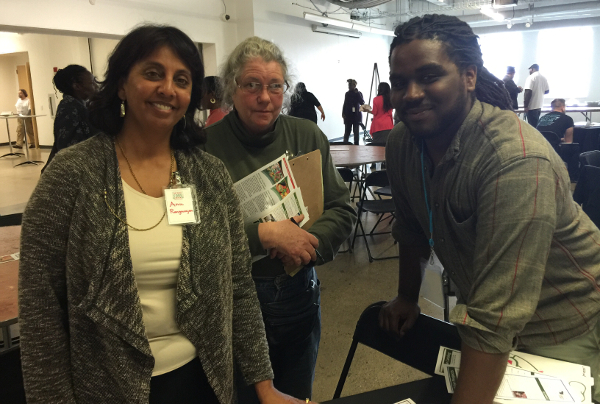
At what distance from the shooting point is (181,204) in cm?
108

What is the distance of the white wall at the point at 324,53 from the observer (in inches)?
398

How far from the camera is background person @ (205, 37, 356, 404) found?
1389 mm

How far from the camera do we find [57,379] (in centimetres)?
97

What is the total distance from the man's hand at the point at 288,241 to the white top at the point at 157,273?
34 cm

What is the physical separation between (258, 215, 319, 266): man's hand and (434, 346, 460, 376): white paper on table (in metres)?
0.48

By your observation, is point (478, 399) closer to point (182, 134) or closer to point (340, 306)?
point (182, 134)

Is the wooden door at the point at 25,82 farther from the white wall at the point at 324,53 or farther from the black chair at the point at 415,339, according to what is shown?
the black chair at the point at 415,339

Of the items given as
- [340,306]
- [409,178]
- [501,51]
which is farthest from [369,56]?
[409,178]

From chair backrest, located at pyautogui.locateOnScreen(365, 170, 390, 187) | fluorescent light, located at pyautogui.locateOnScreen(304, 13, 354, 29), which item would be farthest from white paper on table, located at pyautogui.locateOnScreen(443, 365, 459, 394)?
fluorescent light, located at pyautogui.locateOnScreen(304, 13, 354, 29)

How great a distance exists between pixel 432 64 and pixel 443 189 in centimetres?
30

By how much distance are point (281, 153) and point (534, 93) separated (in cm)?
1180

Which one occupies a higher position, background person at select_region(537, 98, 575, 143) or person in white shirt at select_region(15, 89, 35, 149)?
person in white shirt at select_region(15, 89, 35, 149)

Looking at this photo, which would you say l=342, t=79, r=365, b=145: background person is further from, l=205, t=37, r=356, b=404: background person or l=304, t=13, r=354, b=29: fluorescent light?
l=205, t=37, r=356, b=404: background person

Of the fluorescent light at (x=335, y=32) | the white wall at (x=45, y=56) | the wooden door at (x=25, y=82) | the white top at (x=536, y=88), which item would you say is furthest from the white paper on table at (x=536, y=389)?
the wooden door at (x=25, y=82)
